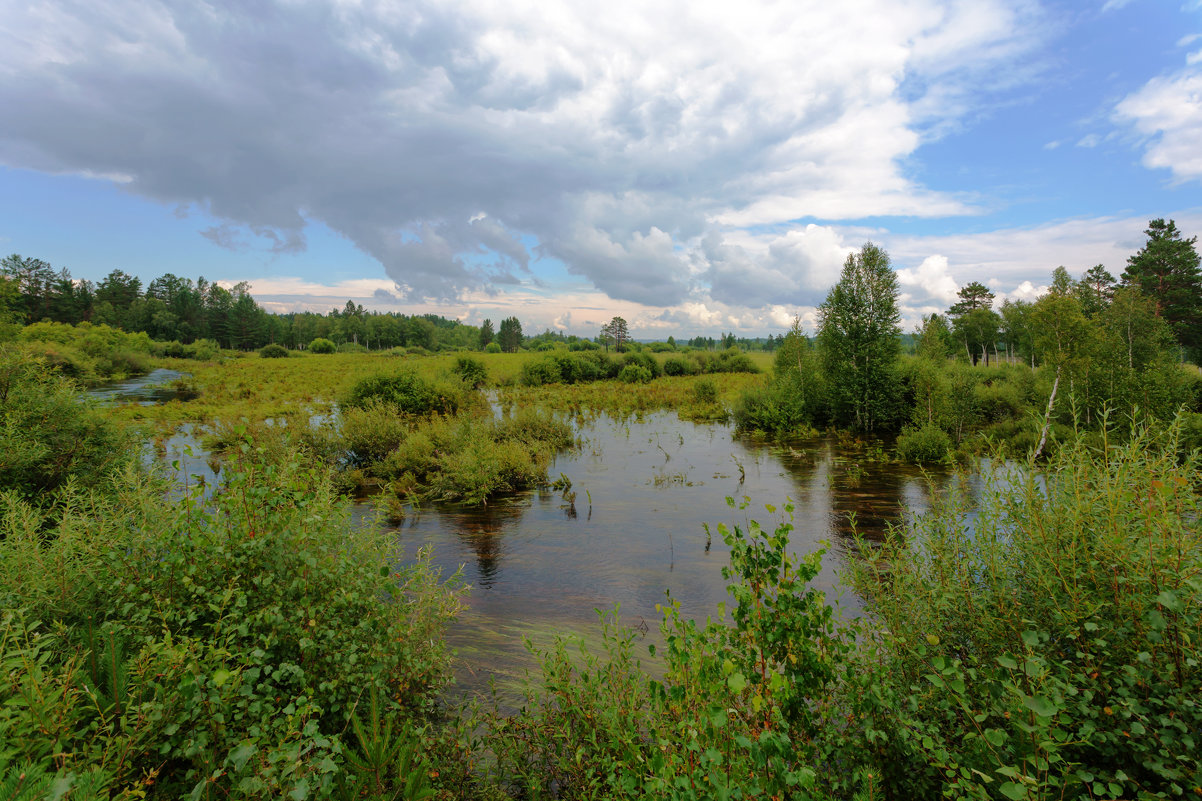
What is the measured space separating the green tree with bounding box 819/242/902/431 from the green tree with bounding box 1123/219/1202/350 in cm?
3174

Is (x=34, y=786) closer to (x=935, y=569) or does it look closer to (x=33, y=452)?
(x=935, y=569)

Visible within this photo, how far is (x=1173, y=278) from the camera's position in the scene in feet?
129

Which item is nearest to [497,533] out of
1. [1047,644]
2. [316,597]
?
[316,597]

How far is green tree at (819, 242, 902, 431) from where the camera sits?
23656 mm

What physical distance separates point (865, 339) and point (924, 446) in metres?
8.20

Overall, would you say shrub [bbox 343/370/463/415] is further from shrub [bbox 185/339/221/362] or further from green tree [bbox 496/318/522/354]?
green tree [bbox 496/318/522/354]

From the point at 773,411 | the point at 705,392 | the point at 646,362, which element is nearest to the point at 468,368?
the point at 705,392

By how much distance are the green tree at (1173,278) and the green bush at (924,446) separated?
3755 cm

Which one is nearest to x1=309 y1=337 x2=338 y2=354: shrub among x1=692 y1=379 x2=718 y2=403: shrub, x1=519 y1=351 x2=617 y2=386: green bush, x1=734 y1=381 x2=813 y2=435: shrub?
x1=519 y1=351 x2=617 y2=386: green bush

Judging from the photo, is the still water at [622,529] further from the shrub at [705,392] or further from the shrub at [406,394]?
the shrub at [705,392]

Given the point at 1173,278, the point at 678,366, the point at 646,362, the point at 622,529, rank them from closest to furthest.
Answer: the point at 622,529 → the point at 1173,278 → the point at 646,362 → the point at 678,366

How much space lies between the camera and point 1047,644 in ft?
9.52

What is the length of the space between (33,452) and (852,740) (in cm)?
954

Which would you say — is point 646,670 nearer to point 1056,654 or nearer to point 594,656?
point 594,656
